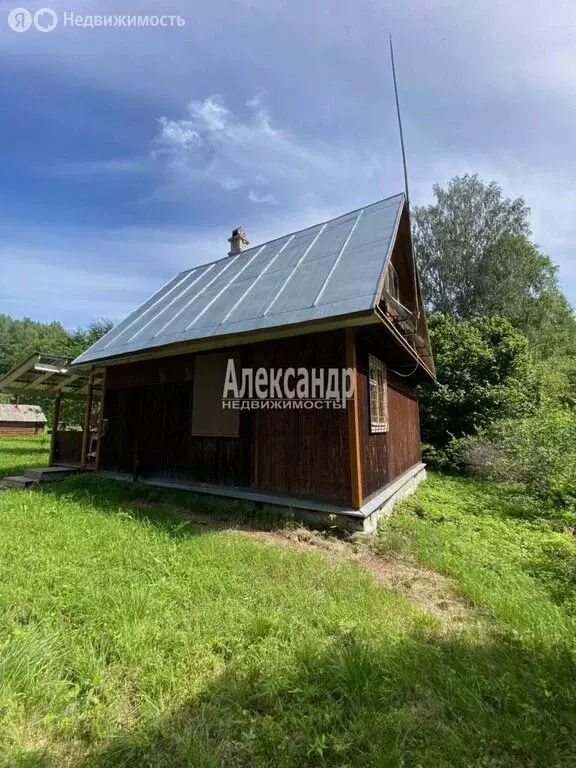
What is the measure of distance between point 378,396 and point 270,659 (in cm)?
463

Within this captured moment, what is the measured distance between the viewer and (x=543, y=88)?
5688 mm

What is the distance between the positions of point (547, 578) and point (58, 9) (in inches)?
386

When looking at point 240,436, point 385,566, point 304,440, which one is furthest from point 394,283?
point 385,566

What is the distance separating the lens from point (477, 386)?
13047mm

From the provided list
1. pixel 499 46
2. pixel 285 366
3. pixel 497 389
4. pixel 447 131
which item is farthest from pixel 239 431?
pixel 497 389

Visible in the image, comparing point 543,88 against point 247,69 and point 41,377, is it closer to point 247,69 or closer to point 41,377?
point 247,69

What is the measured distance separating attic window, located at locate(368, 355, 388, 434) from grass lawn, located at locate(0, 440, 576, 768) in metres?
2.17

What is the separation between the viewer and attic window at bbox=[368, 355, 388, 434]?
5.87 meters

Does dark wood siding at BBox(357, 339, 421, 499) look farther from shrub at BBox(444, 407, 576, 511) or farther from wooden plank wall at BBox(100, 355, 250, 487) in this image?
wooden plank wall at BBox(100, 355, 250, 487)

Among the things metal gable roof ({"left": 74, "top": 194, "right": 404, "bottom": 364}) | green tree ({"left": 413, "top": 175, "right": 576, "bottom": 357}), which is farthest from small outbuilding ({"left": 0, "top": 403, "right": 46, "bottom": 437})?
green tree ({"left": 413, "top": 175, "right": 576, "bottom": 357})

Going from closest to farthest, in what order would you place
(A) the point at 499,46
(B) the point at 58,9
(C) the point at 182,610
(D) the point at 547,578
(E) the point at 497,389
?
1. (C) the point at 182,610
2. (D) the point at 547,578
3. (A) the point at 499,46
4. (B) the point at 58,9
5. (E) the point at 497,389

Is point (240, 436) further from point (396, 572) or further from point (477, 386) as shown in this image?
point (477, 386)

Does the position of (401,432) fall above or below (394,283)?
below

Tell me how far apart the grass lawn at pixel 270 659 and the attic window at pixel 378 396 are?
217 cm
